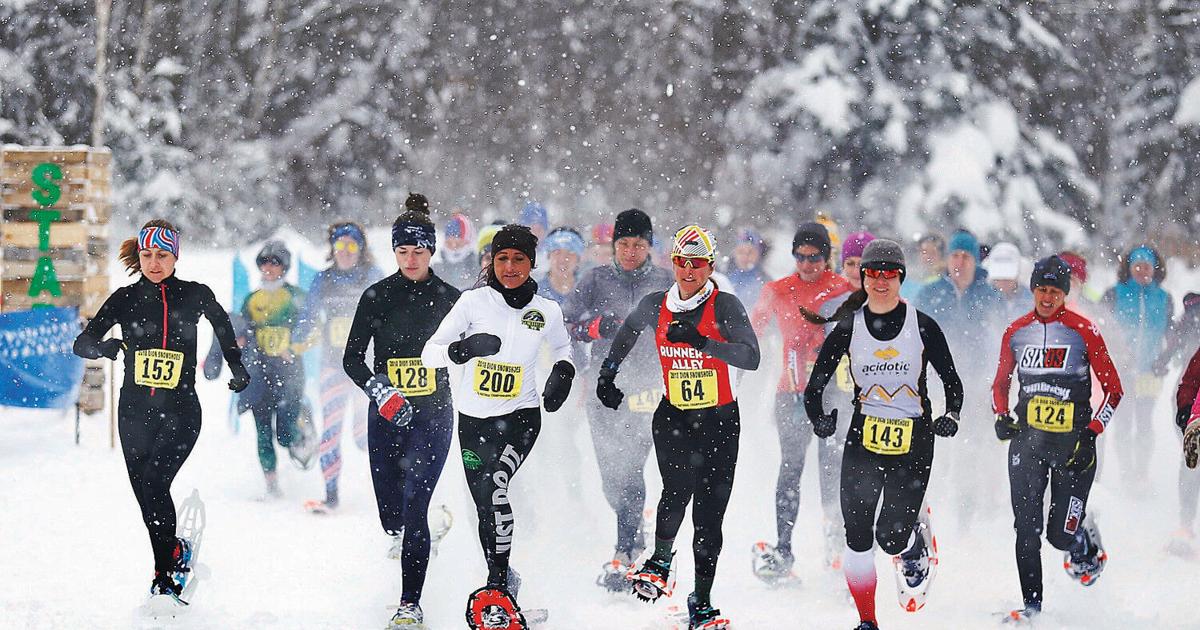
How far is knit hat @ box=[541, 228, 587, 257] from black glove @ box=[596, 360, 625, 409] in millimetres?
2178

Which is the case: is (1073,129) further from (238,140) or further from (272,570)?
(272,570)

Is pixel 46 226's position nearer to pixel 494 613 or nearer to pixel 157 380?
pixel 157 380

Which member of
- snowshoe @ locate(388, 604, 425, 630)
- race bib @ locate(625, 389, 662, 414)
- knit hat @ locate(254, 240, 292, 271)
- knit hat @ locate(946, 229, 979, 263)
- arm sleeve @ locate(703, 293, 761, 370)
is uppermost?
knit hat @ locate(946, 229, 979, 263)

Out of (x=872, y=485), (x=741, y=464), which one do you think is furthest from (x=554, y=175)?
(x=872, y=485)

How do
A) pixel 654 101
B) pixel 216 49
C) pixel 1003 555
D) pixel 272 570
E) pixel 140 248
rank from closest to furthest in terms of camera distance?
1. pixel 140 248
2. pixel 272 570
3. pixel 1003 555
4. pixel 654 101
5. pixel 216 49

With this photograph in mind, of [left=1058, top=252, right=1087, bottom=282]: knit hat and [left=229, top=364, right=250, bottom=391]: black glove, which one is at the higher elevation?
[left=1058, top=252, right=1087, bottom=282]: knit hat

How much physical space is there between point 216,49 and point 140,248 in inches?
972

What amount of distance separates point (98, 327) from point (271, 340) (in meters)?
2.85

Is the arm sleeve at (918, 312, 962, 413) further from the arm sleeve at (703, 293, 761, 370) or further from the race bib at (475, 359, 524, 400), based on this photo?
the race bib at (475, 359, 524, 400)

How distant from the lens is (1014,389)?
935 centimetres

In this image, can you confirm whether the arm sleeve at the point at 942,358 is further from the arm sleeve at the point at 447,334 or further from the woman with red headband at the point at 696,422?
the arm sleeve at the point at 447,334

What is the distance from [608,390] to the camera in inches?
237

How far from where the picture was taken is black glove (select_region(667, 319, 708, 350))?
5.73 meters

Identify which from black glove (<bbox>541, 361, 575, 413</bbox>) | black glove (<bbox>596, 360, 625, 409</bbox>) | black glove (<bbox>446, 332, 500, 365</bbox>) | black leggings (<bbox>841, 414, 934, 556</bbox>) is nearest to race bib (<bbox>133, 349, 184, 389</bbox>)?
black glove (<bbox>446, 332, 500, 365</bbox>)
